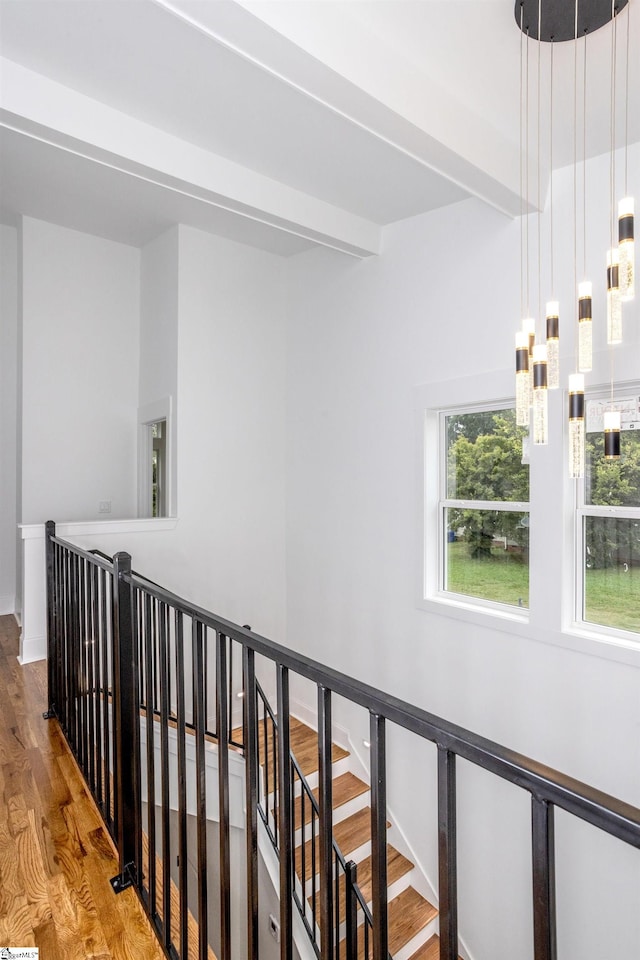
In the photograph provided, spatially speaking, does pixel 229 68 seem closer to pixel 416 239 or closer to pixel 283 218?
pixel 283 218

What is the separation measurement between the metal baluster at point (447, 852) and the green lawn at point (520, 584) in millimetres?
2455

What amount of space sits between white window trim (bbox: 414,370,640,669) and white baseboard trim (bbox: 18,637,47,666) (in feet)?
8.42

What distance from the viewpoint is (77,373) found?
15.1 ft

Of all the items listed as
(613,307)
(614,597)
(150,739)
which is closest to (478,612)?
(614,597)

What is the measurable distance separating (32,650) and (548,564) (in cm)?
325

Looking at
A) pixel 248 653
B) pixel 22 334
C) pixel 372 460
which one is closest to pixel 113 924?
pixel 248 653

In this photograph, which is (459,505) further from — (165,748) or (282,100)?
(165,748)

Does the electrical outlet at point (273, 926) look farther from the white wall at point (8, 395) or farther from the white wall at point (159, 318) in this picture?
the white wall at point (159, 318)

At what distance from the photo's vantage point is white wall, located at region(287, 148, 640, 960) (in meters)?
2.84

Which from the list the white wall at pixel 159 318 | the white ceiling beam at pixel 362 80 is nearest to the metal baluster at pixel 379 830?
the white ceiling beam at pixel 362 80

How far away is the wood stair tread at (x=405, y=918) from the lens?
3393mm

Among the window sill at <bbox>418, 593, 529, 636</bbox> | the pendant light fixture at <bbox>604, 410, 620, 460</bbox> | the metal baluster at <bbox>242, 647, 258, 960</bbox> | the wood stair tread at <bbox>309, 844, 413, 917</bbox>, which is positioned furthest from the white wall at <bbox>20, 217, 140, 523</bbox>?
the pendant light fixture at <bbox>604, 410, 620, 460</bbox>

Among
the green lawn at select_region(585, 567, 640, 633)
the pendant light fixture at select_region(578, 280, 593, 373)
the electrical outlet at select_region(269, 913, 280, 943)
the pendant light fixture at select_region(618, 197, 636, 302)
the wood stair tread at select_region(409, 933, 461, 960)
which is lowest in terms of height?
the electrical outlet at select_region(269, 913, 280, 943)

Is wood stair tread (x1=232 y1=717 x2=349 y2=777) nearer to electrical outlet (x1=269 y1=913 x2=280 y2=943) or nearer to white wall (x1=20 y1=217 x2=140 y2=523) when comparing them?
electrical outlet (x1=269 y1=913 x2=280 y2=943)
